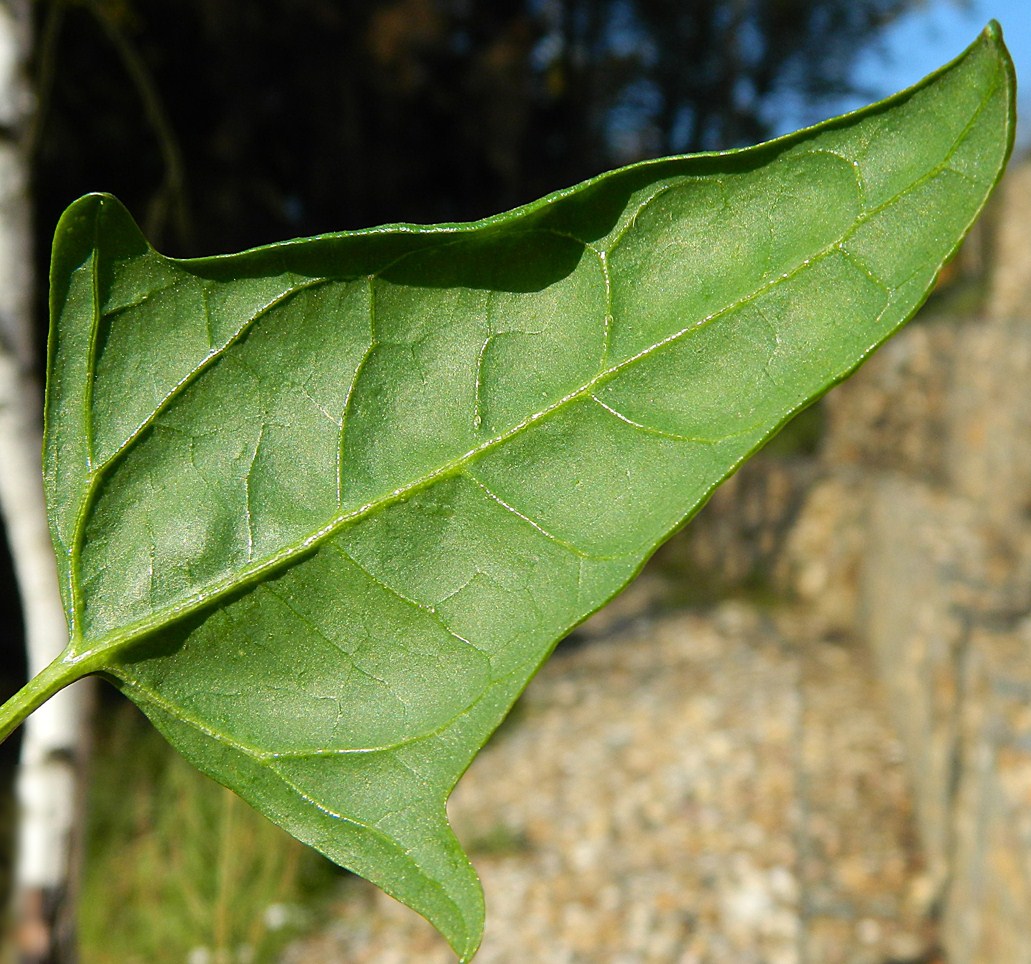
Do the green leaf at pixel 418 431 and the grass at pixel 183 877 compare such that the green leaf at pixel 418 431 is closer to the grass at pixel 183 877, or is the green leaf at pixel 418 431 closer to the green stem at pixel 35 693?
the green stem at pixel 35 693

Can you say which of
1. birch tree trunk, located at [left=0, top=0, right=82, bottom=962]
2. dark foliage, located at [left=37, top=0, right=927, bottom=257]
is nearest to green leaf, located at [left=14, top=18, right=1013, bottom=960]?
birch tree trunk, located at [left=0, top=0, right=82, bottom=962]

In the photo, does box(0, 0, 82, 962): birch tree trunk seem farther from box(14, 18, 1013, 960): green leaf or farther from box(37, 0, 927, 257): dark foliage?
box(37, 0, 927, 257): dark foliage

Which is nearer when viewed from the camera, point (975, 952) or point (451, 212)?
point (975, 952)

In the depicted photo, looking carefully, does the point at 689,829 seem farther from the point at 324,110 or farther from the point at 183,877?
the point at 324,110

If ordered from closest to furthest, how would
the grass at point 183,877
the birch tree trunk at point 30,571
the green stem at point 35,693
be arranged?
1. the green stem at point 35,693
2. the birch tree trunk at point 30,571
3. the grass at point 183,877

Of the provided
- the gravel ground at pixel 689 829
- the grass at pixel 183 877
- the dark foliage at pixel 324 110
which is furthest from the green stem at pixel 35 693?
the gravel ground at pixel 689 829

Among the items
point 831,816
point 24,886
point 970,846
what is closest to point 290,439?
point 24,886

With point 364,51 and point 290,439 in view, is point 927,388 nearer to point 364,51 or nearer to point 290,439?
point 364,51
